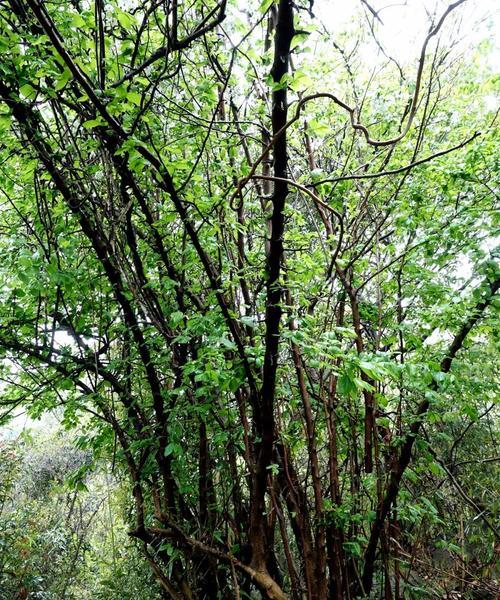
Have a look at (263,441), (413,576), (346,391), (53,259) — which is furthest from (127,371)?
(413,576)

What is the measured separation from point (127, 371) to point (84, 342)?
34cm

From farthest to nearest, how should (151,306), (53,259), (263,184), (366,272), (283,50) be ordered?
(366,272) < (263,184) < (151,306) < (53,259) < (283,50)

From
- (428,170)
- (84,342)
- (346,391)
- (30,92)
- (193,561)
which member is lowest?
(193,561)

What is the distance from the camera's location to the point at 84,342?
2510 mm

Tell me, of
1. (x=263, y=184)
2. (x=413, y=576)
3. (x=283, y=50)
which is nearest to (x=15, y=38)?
(x=283, y=50)

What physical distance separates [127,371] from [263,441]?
97 centimetres

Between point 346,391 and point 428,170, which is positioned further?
point 428,170

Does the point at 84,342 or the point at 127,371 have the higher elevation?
the point at 84,342

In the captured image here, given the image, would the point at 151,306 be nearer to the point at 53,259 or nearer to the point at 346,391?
the point at 53,259

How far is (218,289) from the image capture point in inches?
66.3

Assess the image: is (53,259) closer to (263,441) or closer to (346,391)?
(263,441)

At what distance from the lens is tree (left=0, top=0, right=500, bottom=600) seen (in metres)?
1.72

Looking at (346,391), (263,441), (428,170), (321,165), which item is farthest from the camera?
(321,165)

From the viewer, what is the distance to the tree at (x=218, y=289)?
1721 mm
